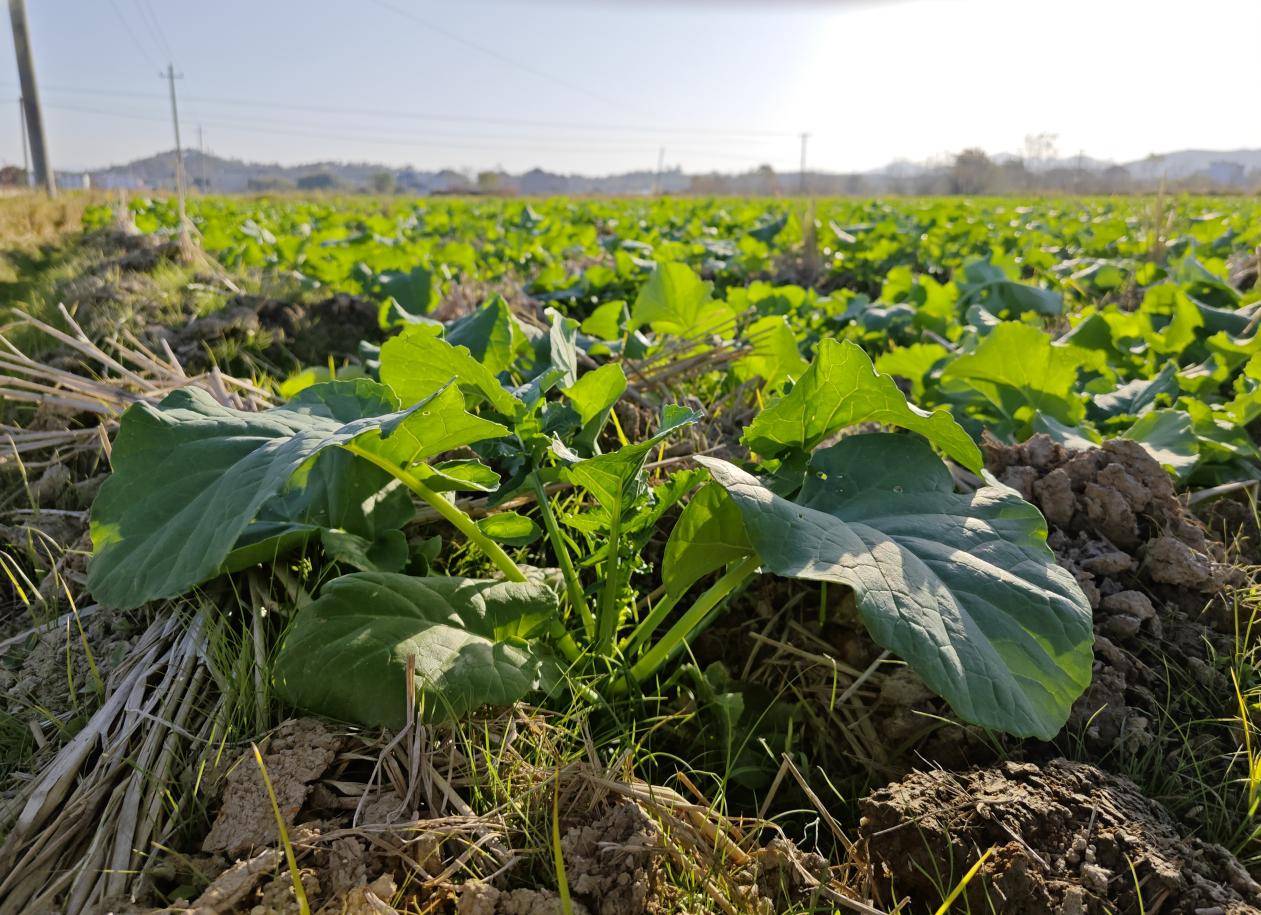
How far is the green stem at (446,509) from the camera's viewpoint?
4.07 ft

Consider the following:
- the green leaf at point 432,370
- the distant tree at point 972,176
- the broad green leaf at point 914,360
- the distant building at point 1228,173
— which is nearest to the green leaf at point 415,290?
the broad green leaf at point 914,360

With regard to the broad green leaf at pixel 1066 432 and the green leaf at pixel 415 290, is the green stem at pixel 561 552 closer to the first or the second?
the broad green leaf at pixel 1066 432

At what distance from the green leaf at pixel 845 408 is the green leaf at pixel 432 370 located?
16.7 inches

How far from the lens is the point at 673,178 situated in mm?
97312

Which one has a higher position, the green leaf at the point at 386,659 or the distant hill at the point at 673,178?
the distant hill at the point at 673,178

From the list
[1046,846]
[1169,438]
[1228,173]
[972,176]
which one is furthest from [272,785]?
[1228,173]

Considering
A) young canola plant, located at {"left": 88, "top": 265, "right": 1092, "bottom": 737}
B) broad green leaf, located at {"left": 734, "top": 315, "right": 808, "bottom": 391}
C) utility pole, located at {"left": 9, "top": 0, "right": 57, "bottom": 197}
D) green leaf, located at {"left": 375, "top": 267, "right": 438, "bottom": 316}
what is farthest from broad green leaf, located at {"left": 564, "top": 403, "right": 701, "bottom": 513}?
utility pole, located at {"left": 9, "top": 0, "right": 57, "bottom": 197}

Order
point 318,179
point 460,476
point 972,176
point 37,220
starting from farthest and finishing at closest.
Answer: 1. point 318,179
2. point 972,176
3. point 37,220
4. point 460,476

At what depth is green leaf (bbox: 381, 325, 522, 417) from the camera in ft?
4.28

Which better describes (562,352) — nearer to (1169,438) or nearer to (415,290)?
(1169,438)

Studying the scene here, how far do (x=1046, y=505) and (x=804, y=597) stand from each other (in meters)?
0.54

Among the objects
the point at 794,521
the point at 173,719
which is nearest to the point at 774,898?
the point at 794,521

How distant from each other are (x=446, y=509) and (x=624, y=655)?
44 centimetres

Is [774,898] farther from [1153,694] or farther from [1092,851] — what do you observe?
[1153,694]
